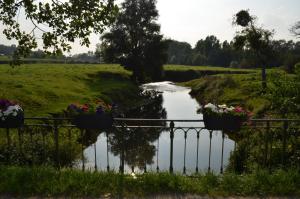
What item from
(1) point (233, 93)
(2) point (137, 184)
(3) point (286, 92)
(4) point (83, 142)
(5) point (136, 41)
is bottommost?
(4) point (83, 142)

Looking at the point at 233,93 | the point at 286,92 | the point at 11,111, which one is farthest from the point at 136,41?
the point at 11,111

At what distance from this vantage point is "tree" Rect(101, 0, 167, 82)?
5656 centimetres

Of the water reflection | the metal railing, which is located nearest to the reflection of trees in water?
the water reflection

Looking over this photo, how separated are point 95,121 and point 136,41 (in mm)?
50055

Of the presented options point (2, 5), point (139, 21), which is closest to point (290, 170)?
point (2, 5)

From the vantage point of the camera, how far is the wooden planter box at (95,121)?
326 inches

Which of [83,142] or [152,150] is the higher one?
[83,142]

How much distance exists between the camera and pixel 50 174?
26.7ft

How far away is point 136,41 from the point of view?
188 feet

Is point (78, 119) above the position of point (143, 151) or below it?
above

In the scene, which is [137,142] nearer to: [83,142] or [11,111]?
[83,142]

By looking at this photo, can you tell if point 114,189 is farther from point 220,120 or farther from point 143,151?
point 143,151

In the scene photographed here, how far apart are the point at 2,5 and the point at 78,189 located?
6119 millimetres

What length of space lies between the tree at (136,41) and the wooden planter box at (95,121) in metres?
48.4
